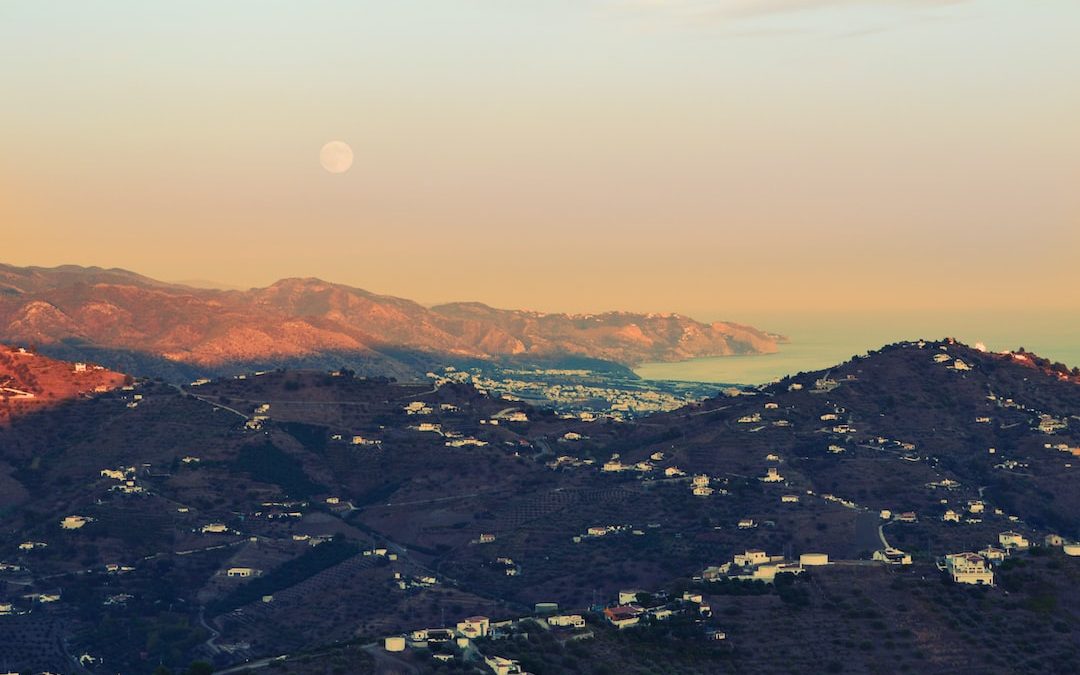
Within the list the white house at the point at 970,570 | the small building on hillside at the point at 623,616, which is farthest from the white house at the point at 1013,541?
the small building on hillside at the point at 623,616

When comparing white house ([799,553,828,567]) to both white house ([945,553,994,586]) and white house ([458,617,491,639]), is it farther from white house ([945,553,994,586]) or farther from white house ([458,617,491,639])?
white house ([458,617,491,639])

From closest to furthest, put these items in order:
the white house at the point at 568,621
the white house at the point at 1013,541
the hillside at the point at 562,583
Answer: the hillside at the point at 562,583 → the white house at the point at 568,621 → the white house at the point at 1013,541

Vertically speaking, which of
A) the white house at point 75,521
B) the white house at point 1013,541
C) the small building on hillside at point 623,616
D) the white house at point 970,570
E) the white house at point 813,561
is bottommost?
the white house at point 75,521

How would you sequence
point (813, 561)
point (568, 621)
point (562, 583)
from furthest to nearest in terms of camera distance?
point (562, 583) → point (813, 561) → point (568, 621)

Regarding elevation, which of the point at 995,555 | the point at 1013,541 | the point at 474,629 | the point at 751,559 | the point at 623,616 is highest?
the point at 995,555

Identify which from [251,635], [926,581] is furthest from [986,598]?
[251,635]

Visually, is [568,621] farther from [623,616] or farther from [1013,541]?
[1013,541]

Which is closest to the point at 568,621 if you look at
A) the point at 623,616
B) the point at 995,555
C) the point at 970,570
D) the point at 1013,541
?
the point at 623,616

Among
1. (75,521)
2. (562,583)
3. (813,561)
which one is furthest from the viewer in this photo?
(75,521)

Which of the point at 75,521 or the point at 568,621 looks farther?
the point at 75,521

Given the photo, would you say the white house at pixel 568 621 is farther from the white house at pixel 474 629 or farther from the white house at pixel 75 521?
the white house at pixel 75 521

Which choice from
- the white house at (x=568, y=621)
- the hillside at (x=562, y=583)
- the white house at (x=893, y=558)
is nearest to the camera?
the hillside at (x=562, y=583)

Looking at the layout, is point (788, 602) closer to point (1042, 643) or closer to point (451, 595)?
point (1042, 643)
